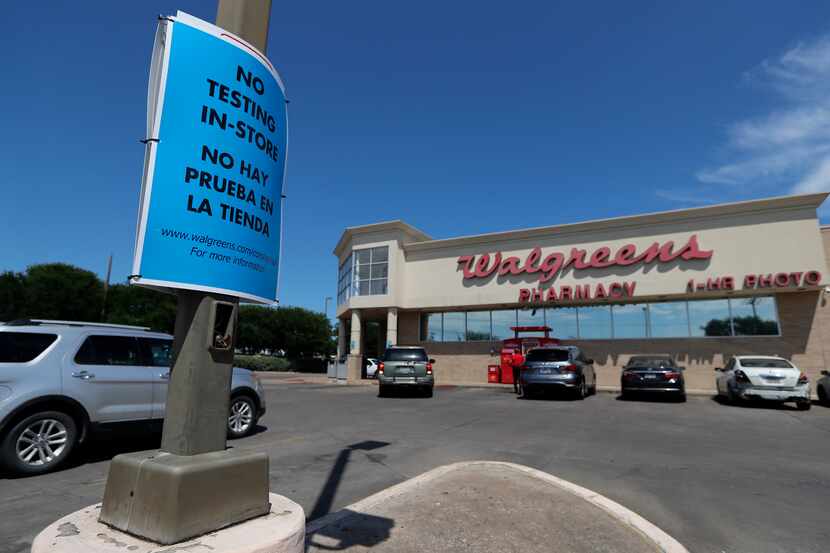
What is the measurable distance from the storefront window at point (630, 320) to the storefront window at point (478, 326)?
683 cm

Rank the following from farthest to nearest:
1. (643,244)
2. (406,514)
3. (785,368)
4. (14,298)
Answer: (14,298) < (643,244) < (785,368) < (406,514)

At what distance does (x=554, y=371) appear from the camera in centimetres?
1512

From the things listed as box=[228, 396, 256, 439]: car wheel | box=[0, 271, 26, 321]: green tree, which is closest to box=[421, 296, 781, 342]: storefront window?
box=[228, 396, 256, 439]: car wheel

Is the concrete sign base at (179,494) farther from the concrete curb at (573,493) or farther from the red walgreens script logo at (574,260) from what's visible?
the red walgreens script logo at (574,260)

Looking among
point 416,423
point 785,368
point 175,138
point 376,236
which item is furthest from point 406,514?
point 376,236

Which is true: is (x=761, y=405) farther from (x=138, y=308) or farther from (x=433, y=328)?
(x=138, y=308)

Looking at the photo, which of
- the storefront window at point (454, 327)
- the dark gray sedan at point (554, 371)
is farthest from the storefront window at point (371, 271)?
the dark gray sedan at point (554, 371)

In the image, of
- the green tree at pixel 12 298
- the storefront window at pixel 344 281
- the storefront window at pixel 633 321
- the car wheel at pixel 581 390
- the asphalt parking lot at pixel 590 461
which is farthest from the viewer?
the green tree at pixel 12 298

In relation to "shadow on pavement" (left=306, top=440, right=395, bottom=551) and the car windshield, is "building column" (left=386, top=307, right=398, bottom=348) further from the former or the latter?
"shadow on pavement" (left=306, top=440, right=395, bottom=551)

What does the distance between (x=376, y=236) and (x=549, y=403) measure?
58.0 feet

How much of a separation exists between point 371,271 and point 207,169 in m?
26.8

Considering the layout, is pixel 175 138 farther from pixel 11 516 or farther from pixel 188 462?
pixel 11 516

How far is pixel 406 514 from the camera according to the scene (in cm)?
416

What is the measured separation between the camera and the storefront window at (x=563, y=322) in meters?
24.2
